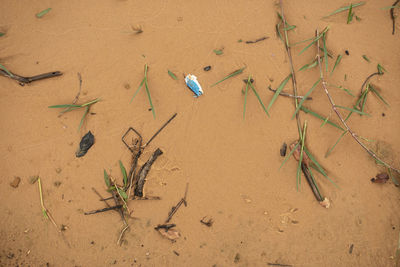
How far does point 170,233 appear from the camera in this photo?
1.76 meters

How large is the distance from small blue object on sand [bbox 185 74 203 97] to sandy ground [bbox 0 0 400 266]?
0.05 meters

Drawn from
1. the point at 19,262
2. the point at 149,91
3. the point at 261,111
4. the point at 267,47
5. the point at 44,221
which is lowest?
the point at 19,262

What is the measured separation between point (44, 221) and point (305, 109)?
2.12 m

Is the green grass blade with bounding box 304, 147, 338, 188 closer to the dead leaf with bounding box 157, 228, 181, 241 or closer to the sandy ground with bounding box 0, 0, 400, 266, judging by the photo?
the sandy ground with bounding box 0, 0, 400, 266

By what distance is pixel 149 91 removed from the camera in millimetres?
1876

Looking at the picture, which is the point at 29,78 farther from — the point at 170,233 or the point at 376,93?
the point at 376,93

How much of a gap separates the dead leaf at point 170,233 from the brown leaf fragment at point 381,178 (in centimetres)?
152

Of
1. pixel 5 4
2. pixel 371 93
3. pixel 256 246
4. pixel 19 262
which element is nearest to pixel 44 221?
pixel 19 262

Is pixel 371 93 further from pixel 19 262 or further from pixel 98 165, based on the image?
pixel 19 262

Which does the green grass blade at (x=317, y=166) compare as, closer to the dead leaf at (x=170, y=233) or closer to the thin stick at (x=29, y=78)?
the dead leaf at (x=170, y=233)

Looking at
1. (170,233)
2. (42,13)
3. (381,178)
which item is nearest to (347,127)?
(381,178)

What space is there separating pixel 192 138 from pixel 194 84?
1.34ft

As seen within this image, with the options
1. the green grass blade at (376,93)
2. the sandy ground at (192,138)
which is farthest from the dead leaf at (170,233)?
A: the green grass blade at (376,93)

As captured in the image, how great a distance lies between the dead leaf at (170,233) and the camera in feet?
5.77
